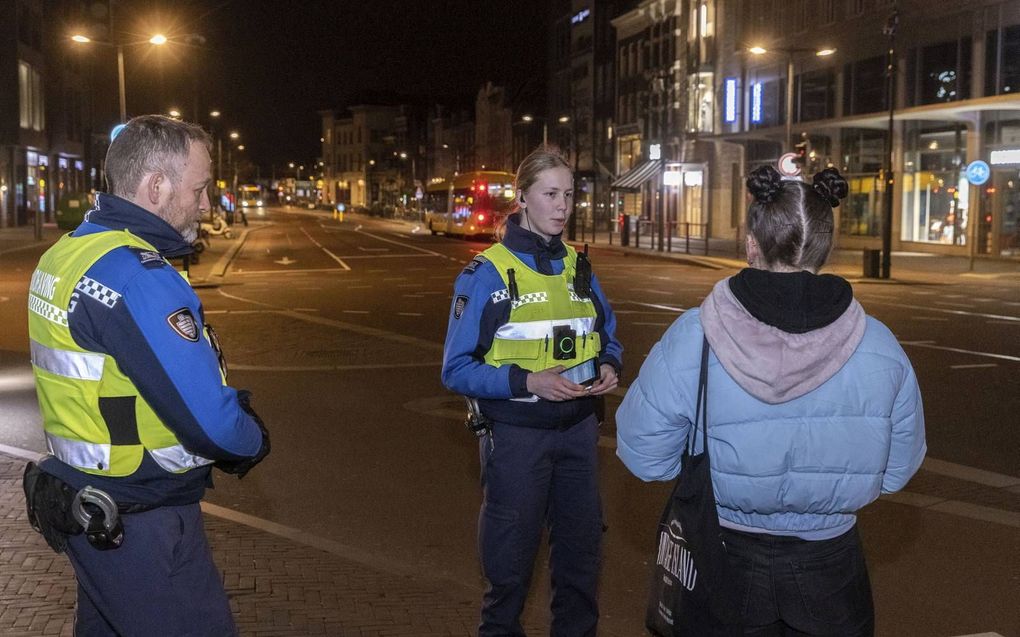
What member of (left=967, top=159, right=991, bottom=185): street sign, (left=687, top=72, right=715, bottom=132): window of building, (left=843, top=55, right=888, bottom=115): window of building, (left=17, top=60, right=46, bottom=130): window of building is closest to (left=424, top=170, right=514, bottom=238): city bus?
(left=687, top=72, right=715, bottom=132): window of building

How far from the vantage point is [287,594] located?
5.22 meters

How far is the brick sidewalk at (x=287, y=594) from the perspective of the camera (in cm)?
484

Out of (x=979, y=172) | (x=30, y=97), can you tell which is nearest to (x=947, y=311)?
(x=979, y=172)

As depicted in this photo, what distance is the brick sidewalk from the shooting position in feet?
15.9

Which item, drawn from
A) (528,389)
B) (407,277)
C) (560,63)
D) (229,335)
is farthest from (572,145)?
(528,389)

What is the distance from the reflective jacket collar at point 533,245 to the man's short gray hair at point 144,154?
5.12 ft

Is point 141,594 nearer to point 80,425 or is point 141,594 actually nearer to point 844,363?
point 80,425

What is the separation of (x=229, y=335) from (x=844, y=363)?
45.2ft

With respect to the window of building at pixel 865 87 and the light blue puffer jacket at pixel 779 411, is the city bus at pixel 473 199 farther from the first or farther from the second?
the light blue puffer jacket at pixel 779 411

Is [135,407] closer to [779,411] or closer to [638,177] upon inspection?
[779,411]

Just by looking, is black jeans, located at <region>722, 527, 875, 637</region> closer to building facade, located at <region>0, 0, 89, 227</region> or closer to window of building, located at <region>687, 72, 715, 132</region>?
building facade, located at <region>0, 0, 89, 227</region>

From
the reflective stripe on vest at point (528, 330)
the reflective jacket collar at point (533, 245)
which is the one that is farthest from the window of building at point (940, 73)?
the reflective stripe on vest at point (528, 330)

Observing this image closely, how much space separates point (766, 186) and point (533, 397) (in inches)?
59.1

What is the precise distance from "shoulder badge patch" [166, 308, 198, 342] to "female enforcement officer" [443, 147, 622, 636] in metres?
1.47
